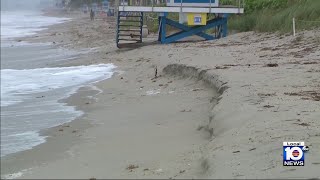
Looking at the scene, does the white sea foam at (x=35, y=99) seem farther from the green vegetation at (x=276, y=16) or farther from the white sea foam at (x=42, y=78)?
the green vegetation at (x=276, y=16)

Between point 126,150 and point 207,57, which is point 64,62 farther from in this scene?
point 126,150

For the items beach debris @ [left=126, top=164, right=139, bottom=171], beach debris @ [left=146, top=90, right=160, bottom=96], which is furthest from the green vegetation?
beach debris @ [left=126, top=164, right=139, bottom=171]

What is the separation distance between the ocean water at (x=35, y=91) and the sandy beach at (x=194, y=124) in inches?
16.1

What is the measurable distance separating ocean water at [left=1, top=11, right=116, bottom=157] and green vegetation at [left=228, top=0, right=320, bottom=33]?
6996mm

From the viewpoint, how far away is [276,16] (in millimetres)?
20188

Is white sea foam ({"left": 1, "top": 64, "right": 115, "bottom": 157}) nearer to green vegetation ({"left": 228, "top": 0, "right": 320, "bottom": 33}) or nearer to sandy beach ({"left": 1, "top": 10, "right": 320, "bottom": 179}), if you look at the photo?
sandy beach ({"left": 1, "top": 10, "right": 320, "bottom": 179})

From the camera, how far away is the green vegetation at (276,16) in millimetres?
18328

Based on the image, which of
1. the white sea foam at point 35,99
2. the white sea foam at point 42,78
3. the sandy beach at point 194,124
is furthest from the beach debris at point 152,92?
the white sea foam at point 42,78

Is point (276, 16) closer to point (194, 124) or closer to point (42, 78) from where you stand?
point (42, 78)

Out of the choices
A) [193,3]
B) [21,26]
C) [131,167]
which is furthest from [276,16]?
[21,26]

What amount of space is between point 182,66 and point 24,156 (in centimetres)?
701

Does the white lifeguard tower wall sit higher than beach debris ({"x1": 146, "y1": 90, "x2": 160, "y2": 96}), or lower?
higher

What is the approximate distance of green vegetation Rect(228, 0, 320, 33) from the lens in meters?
18.3

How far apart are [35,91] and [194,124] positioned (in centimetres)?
673
